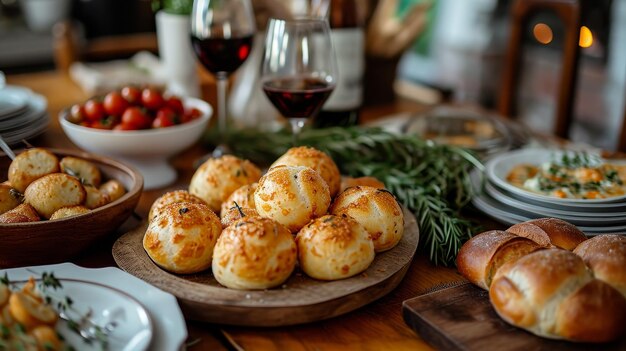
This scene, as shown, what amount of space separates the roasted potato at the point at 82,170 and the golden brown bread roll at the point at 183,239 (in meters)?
0.29

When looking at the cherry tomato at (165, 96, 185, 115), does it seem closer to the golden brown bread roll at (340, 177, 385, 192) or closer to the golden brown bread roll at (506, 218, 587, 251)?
the golden brown bread roll at (340, 177, 385, 192)

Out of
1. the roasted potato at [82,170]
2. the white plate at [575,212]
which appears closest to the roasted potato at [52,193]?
the roasted potato at [82,170]

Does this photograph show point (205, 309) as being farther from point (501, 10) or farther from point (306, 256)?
point (501, 10)

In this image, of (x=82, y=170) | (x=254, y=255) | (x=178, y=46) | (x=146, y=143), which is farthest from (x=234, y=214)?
(x=178, y=46)

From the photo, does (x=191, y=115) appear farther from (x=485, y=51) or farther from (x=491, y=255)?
Answer: (x=485, y=51)

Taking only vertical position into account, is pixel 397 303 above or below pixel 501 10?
below

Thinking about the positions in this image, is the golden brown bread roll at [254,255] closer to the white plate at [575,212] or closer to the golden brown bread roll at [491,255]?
the golden brown bread roll at [491,255]

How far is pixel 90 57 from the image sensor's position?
3070 millimetres

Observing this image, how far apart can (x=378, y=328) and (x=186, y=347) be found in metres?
0.27

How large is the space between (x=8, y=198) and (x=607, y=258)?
0.94 meters

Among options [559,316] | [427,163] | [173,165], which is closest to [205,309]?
[559,316]

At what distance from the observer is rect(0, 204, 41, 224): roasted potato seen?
0.93 m

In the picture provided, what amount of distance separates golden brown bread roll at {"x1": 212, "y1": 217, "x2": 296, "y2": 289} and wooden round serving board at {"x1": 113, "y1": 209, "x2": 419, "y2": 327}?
2cm

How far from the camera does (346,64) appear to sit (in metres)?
1.67
